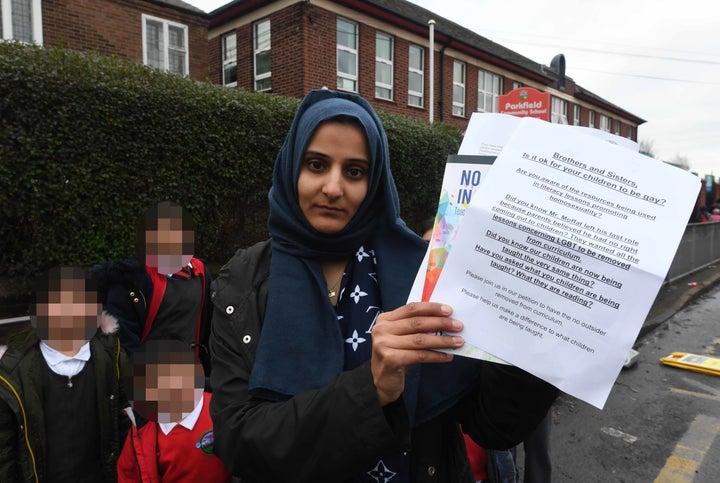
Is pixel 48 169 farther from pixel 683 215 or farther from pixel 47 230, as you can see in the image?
pixel 683 215

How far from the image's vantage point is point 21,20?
982 centimetres

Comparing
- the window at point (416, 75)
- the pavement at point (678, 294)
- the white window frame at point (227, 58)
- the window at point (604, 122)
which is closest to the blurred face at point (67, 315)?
the pavement at point (678, 294)

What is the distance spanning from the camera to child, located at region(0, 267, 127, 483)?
181 cm

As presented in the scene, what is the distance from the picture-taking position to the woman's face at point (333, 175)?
1.28 m

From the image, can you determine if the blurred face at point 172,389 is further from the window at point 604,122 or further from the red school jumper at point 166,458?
the window at point 604,122

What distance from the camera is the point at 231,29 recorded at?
1502 centimetres

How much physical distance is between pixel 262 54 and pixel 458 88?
27.1 ft

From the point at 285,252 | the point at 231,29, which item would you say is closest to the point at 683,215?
the point at 285,252

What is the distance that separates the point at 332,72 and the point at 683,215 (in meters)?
13.7

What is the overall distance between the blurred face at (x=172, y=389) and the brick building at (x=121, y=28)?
984cm

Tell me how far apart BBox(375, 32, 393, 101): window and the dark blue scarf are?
1464cm

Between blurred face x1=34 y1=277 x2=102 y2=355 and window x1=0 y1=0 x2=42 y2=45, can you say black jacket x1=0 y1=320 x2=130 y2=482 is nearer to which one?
blurred face x1=34 y1=277 x2=102 y2=355

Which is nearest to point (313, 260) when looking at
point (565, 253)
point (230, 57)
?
point (565, 253)

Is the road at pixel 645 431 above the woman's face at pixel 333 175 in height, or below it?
below
